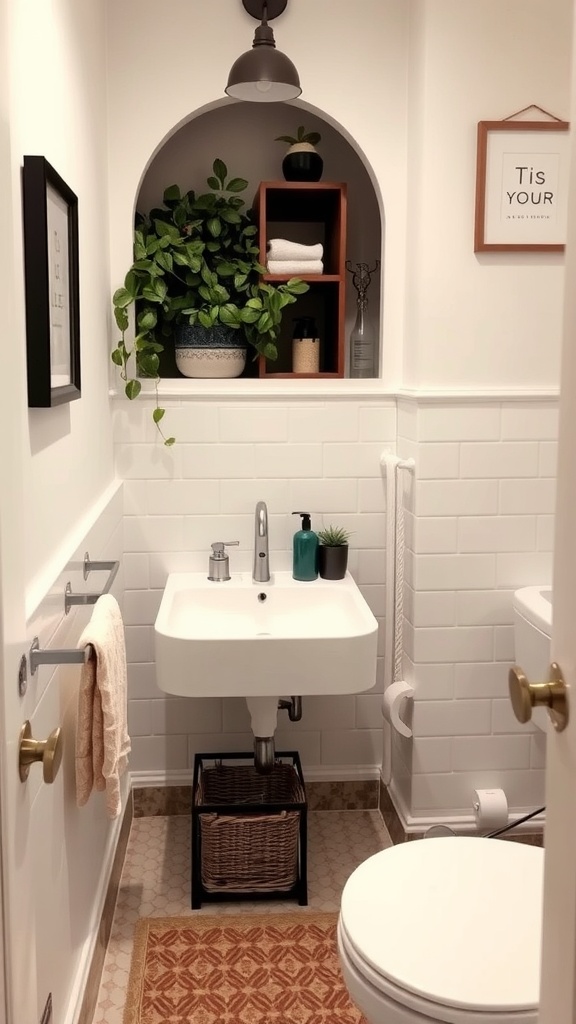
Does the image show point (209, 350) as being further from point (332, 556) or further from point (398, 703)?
point (398, 703)

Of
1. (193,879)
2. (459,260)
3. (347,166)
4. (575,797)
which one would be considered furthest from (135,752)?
(575,797)

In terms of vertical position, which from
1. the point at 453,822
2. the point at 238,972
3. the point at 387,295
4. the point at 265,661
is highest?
the point at 387,295

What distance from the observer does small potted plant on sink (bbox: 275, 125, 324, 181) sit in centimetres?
281

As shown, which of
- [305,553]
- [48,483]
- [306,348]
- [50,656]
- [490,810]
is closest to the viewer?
[50,656]

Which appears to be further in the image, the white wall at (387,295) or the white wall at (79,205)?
the white wall at (387,295)

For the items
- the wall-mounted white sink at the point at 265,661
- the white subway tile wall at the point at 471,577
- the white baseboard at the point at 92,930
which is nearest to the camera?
the white baseboard at the point at 92,930

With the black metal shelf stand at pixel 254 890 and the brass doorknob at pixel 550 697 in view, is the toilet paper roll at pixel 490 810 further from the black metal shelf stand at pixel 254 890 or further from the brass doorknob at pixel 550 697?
the brass doorknob at pixel 550 697

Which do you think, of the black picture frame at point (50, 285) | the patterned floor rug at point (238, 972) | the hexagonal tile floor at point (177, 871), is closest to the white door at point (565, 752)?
the black picture frame at point (50, 285)

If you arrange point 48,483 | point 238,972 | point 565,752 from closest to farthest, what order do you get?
point 565,752 → point 48,483 → point 238,972

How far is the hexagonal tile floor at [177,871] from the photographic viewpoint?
7.64ft

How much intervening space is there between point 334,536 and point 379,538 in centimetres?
18

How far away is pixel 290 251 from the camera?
2.78 meters

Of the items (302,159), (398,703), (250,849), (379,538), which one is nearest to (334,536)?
(379,538)

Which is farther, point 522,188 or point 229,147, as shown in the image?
point 229,147
